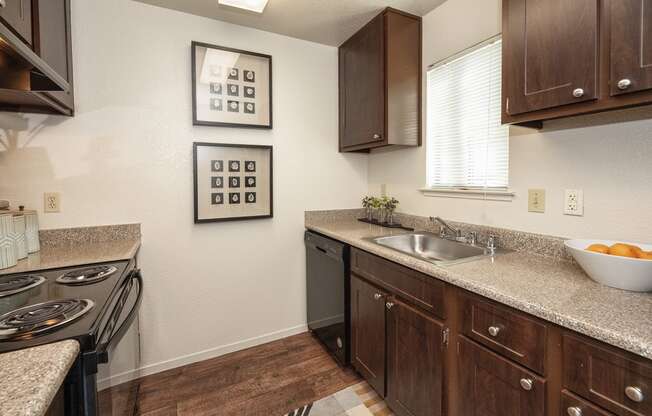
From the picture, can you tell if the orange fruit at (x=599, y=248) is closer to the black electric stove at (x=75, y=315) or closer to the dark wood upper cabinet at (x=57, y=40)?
the black electric stove at (x=75, y=315)

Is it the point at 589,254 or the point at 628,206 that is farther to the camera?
the point at 628,206

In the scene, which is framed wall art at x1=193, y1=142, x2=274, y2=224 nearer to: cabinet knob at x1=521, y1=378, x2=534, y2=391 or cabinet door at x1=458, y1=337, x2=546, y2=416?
cabinet door at x1=458, y1=337, x2=546, y2=416

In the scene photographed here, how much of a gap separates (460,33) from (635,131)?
1109mm

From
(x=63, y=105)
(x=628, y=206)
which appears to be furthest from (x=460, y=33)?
(x=63, y=105)

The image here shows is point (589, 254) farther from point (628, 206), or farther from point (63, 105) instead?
point (63, 105)

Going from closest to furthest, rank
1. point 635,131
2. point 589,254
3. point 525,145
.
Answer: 1. point 589,254
2. point 635,131
3. point 525,145

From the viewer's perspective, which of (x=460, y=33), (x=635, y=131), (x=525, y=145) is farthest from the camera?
(x=460, y=33)

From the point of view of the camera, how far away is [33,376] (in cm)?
63

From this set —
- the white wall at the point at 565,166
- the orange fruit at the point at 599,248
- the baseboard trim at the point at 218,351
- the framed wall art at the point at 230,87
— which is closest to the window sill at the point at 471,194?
the white wall at the point at 565,166

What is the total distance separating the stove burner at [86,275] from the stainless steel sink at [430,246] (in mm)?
1349

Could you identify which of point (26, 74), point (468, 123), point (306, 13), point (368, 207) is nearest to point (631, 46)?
point (468, 123)

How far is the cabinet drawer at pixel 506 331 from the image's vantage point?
0.96 meters

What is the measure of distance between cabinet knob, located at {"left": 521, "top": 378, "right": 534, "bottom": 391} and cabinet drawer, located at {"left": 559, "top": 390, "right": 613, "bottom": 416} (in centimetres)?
8

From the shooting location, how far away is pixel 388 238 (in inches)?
77.6
